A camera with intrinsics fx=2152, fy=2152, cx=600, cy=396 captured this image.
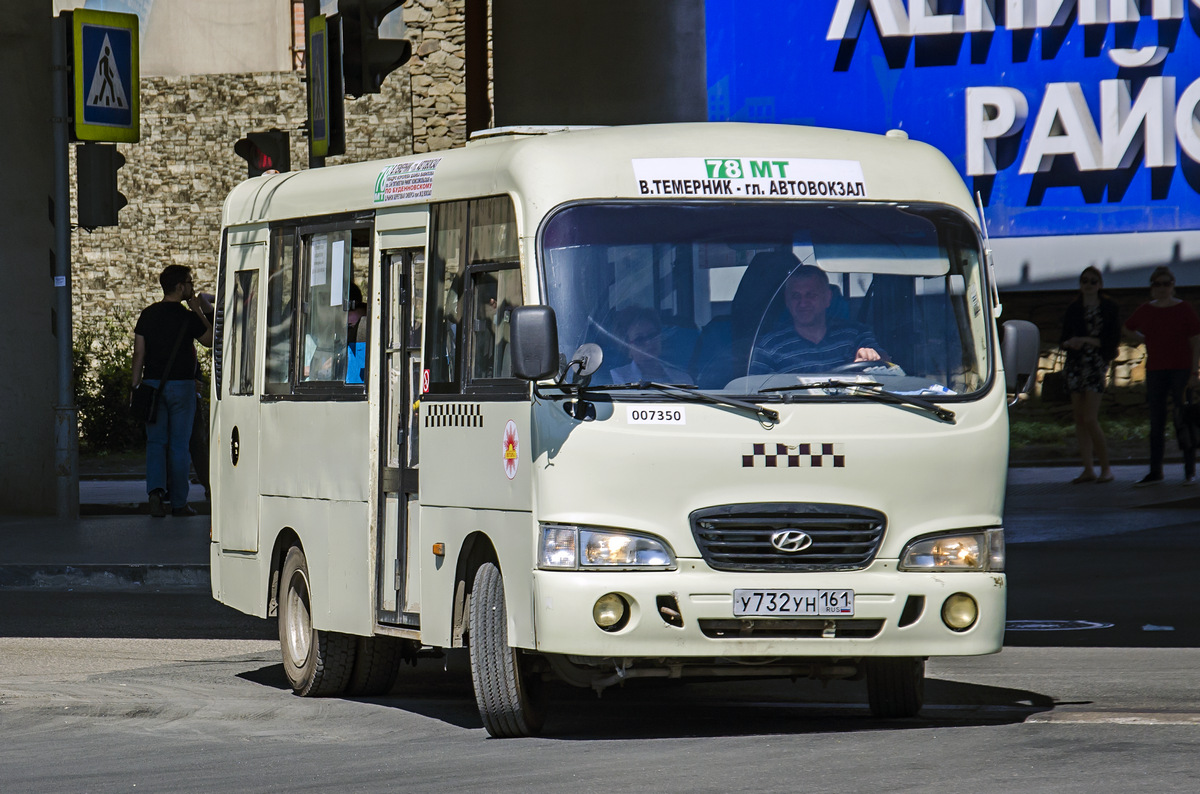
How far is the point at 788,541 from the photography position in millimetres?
7883

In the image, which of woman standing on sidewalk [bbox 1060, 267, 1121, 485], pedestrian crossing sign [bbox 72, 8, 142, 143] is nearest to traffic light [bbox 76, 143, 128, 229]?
pedestrian crossing sign [bbox 72, 8, 142, 143]

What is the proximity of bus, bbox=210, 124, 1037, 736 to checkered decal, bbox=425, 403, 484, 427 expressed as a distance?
1cm

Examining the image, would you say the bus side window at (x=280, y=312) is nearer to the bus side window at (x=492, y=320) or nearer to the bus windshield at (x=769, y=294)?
the bus side window at (x=492, y=320)

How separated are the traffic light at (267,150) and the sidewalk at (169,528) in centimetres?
285

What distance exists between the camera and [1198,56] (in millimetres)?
26453

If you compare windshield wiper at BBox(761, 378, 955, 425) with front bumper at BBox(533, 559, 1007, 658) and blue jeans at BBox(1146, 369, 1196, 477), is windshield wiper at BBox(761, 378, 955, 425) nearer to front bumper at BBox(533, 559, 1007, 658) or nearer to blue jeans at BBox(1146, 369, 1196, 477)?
front bumper at BBox(533, 559, 1007, 658)

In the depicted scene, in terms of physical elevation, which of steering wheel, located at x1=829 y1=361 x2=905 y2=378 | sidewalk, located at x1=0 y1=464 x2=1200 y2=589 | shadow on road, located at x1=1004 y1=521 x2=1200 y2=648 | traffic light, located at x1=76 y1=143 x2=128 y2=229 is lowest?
shadow on road, located at x1=1004 y1=521 x2=1200 y2=648

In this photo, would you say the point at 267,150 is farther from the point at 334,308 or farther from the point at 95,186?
the point at 334,308

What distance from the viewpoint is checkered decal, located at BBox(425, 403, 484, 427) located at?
8508mm

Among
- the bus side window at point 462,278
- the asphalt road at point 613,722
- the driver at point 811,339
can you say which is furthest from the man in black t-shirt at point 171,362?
the driver at point 811,339

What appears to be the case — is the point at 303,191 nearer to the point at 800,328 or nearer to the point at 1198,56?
the point at 800,328

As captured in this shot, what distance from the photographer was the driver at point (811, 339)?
816 centimetres

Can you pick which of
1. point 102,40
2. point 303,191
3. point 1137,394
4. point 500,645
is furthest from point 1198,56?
point 500,645

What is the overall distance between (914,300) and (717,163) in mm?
935
